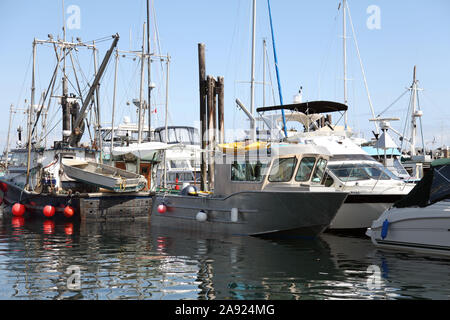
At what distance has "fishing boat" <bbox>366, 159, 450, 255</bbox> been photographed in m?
11.0

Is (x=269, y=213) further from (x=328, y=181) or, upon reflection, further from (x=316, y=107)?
(x=316, y=107)

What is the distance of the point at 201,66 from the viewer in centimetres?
2019

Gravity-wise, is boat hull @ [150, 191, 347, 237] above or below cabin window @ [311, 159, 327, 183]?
below

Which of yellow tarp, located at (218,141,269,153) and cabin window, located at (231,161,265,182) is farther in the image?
yellow tarp, located at (218,141,269,153)

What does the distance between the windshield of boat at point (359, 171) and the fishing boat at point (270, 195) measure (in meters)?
2.15

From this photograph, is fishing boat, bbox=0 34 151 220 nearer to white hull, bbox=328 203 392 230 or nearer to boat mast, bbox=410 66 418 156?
white hull, bbox=328 203 392 230

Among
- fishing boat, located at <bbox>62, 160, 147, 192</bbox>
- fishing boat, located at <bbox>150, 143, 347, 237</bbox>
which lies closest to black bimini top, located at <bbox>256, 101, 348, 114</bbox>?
fishing boat, located at <bbox>150, 143, 347, 237</bbox>

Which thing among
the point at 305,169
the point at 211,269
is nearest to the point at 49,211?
the point at 305,169

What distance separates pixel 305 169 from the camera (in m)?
14.5

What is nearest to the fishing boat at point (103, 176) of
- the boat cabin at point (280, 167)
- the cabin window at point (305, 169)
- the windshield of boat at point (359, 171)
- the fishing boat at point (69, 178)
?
the fishing boat at point (69, 178)

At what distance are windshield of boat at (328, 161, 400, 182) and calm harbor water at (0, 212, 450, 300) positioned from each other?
8.59ft

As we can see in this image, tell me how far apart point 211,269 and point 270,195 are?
428 centimetres

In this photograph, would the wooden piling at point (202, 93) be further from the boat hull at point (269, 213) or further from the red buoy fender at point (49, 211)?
the red buoy fender at point (49, 211)
